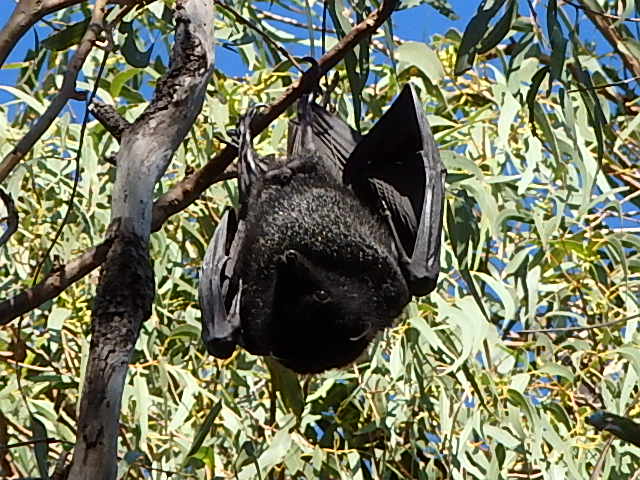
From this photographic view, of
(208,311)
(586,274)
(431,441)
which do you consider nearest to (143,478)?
(431,441)

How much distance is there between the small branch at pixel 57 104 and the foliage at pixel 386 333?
0.76 metres

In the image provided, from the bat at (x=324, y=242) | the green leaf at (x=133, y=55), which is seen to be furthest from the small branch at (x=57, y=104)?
the bat at (x=324, y=242)

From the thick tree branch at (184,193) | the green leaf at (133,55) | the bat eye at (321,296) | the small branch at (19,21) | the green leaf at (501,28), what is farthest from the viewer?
the bat eye at (321,296)

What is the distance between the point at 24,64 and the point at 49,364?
0.88m

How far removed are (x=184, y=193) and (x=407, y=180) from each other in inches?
33.5

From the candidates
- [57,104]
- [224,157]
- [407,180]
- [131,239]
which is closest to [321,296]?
[407,180]

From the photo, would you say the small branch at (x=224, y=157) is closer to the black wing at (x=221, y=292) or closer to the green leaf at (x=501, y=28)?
the green leaf at (x=501, y=28)

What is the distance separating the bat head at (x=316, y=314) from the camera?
8.77ft

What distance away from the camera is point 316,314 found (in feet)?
8.77

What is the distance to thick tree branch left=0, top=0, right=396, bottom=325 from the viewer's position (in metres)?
2.15

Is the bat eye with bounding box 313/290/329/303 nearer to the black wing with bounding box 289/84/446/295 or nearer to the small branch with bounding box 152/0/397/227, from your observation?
the black wing with bounding box 289/84/446/295

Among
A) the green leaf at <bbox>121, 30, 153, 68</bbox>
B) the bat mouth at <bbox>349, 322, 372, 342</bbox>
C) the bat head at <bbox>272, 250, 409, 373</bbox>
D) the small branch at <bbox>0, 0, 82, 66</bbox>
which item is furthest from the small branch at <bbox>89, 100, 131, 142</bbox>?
the bat mouth at <bbox>349, 322, 372, 342</bbox>

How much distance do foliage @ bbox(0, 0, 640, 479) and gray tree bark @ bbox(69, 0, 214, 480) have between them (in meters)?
0.99

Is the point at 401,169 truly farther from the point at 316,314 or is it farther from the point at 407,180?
the point at 316,314
